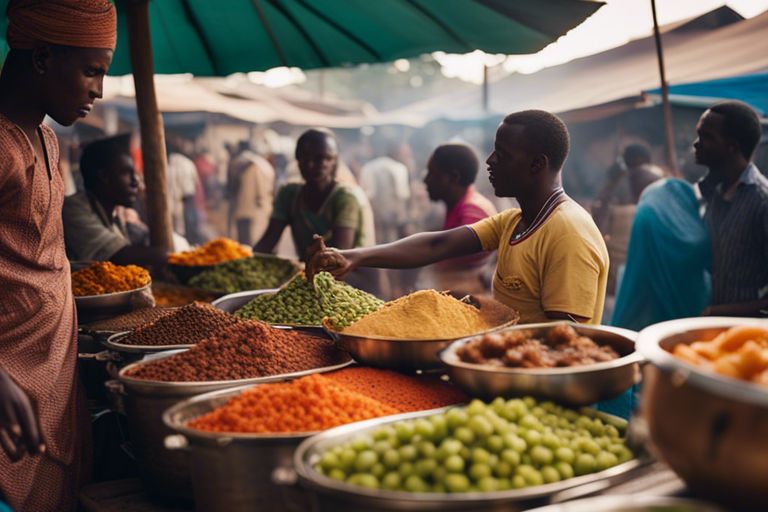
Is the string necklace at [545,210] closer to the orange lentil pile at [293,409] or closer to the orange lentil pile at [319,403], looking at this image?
the orange lentil pile at [319,403]

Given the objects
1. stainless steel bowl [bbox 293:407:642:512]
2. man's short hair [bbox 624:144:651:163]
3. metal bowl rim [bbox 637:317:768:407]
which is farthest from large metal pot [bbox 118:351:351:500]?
man's short hair [bbox 624:144:651:163]

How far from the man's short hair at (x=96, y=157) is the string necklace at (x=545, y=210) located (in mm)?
3023

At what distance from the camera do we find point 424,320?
219 centimetres

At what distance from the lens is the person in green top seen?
4.69 m

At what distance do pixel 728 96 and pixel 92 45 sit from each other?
23.1ft

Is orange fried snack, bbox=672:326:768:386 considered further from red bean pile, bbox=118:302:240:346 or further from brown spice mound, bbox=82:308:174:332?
brown spice mound, bbox=82:308:174:332

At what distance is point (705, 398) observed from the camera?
1.13m

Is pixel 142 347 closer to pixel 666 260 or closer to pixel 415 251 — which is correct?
pixel 415 251

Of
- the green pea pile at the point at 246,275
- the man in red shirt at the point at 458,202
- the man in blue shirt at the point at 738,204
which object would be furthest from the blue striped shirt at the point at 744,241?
the green pea pile at the point at 246,275

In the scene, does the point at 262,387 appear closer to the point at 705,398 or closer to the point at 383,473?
the point at 383,473

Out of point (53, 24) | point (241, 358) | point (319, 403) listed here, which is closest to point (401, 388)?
point (319, 403)

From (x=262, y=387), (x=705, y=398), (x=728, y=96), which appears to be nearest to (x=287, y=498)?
(x=262, y=387)

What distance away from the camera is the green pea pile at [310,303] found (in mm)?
2838

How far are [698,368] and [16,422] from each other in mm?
1516
